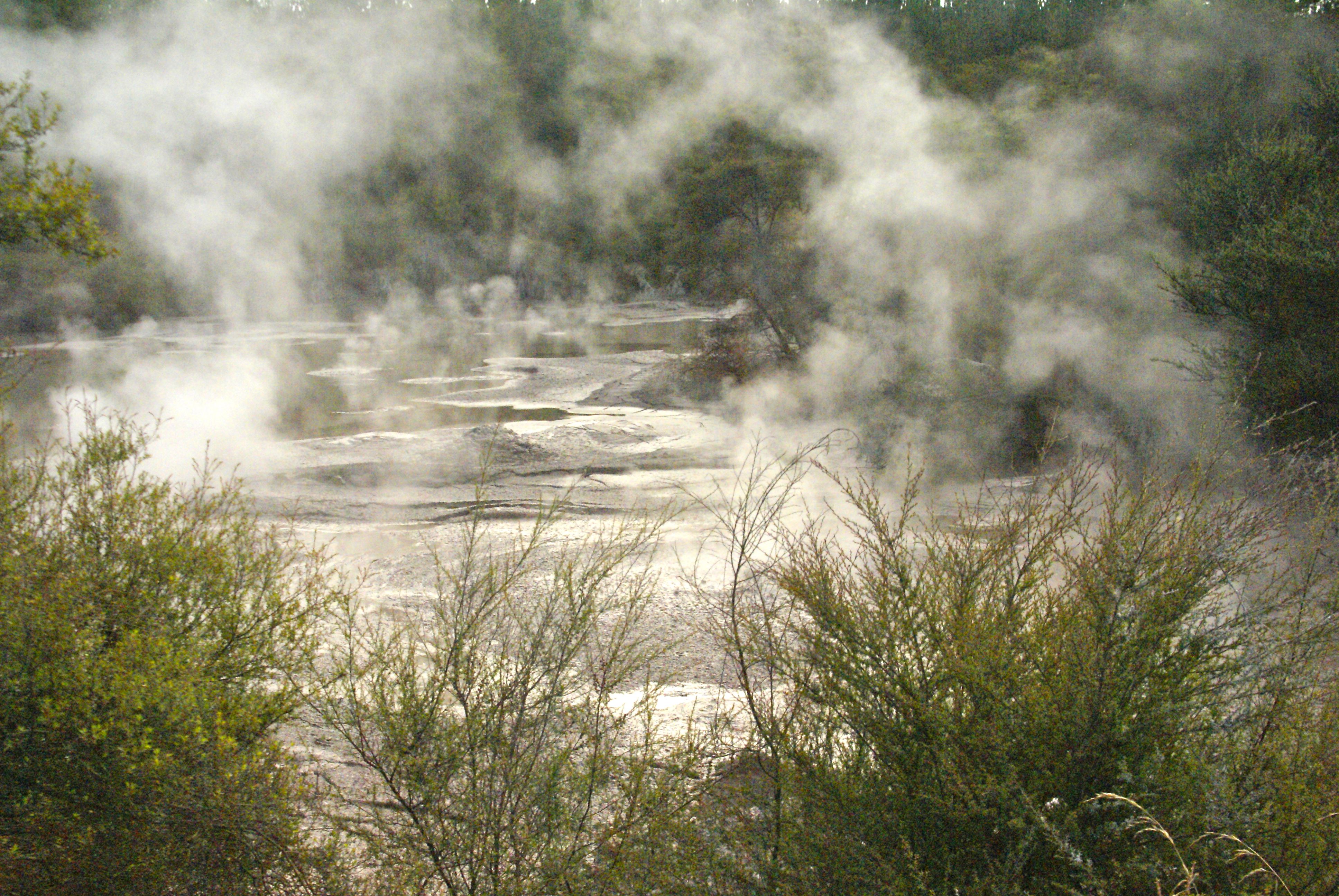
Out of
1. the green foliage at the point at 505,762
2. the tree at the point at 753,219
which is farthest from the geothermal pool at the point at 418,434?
the tree at the point at 753,219

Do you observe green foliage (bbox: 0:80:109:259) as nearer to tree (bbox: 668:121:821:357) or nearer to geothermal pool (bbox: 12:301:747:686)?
geothermal pool (bbox: 12:301:747:686)

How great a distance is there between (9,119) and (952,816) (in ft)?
22.1

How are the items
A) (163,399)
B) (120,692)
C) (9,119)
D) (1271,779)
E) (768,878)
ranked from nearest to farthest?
(1271,779), (768,878), (120,692), (9,119), (163,399)

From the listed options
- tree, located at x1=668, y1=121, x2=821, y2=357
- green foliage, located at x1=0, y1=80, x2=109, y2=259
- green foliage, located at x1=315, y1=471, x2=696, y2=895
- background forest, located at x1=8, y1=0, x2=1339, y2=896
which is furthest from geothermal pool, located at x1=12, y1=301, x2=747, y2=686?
tree, located at x1=668, y1=121, x2=821, y2=357

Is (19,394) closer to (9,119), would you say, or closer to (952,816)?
(9,119)

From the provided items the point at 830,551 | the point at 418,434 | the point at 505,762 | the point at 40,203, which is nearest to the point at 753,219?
the point at 418,434

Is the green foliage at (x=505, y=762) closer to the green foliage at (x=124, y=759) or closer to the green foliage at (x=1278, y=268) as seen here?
the green foliage at (x=124, y=759)

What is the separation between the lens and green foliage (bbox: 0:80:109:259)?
6.21 metres

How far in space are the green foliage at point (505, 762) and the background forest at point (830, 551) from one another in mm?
27

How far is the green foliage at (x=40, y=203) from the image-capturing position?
621cm

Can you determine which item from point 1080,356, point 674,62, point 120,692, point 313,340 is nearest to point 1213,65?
point 1080,356

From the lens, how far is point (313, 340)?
1127 inches

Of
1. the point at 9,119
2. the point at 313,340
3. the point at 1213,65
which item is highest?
the point at 1213,65

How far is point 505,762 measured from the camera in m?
3.45
